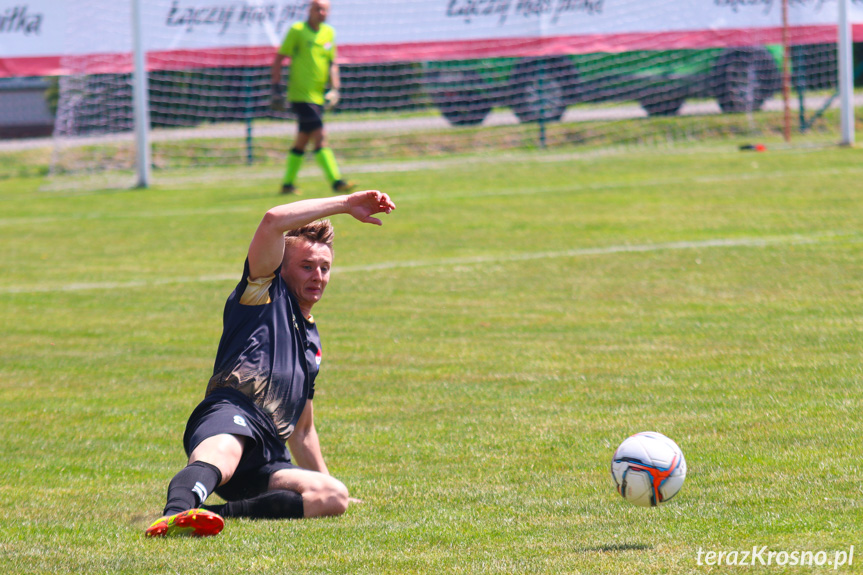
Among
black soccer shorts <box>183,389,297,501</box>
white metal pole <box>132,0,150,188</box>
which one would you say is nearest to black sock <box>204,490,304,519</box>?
black soccer shorts <box>183,389,297,501</box>

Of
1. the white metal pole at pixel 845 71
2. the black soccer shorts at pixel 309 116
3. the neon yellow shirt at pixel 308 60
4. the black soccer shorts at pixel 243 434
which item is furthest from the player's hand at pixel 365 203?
the white metal pole at pixel 845 71

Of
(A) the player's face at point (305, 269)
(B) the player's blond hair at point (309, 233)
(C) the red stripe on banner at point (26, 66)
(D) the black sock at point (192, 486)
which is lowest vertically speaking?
(D) the black sock at point (192, 486)

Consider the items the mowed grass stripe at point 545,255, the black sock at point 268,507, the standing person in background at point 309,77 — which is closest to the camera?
the black sock at point 268,507

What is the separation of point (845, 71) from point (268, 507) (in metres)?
16.2

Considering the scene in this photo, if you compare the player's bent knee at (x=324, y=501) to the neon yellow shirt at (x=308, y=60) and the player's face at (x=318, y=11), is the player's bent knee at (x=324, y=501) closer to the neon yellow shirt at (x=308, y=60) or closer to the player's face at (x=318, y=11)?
the neon yellow shirt at (x=308, y=60)

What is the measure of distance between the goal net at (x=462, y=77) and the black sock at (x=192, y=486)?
14.2 meters

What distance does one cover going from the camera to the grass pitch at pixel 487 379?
379 cm

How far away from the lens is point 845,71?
60.1ft

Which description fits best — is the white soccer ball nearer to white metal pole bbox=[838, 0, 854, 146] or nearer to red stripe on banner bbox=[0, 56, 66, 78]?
red stripe on banner bbox=[0, 56, 66, 78]

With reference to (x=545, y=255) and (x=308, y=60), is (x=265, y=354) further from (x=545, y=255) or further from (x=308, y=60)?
(x=308, y=60)

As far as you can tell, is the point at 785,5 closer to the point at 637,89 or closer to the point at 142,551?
the point at 637,89

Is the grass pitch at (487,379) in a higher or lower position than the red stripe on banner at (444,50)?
lower

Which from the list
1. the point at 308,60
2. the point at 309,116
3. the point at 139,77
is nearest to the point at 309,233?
the point at 309,116

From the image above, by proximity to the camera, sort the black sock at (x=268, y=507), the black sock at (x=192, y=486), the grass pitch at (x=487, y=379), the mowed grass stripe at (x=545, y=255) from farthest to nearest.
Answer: the mowed grass stripe at (x=545, y=255)
the black sock at (x=268, y=507)
the black sock at (x=192, y=486)
the grass pitch at (x=487, y=379)
